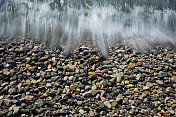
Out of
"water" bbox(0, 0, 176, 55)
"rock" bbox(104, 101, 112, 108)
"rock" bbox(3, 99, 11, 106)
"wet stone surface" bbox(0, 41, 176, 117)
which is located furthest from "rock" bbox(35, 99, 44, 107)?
"water" bbox(0, 0, 176, 55)

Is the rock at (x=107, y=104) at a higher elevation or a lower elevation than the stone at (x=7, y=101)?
lower

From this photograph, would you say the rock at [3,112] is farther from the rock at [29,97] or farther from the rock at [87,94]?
the rock at [87,94]

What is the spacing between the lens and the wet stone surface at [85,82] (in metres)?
1.99

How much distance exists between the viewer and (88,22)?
3365mm

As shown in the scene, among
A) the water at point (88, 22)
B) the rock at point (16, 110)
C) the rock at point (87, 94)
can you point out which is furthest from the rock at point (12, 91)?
the water at point (88, 22)

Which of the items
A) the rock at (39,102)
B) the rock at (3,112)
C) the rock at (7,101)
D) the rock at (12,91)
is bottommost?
the rock at (3,112)

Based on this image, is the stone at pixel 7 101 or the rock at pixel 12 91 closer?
the stone at pixel 7 101

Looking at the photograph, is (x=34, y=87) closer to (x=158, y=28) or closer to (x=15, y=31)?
(x=15, y=31)

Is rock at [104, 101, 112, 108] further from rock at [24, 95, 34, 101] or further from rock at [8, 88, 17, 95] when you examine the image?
rock at [8, 88, 17, 95]

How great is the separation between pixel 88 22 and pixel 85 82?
5.02ft

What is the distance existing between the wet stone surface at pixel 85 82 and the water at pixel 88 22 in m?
0.31

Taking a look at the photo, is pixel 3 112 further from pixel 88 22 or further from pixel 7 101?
pixel 88 22

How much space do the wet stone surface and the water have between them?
305 mm

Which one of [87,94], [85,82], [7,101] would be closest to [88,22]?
[85,82]
